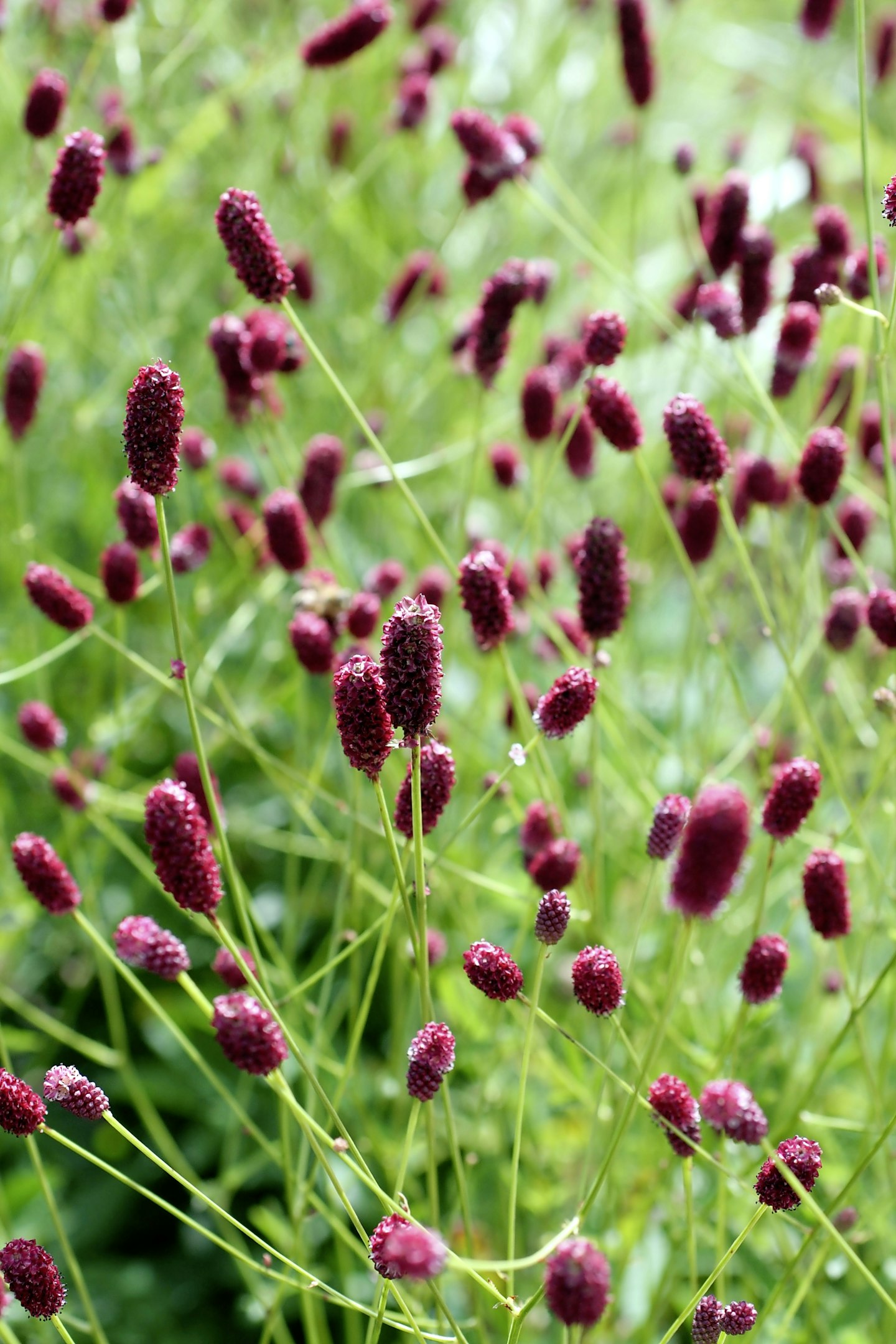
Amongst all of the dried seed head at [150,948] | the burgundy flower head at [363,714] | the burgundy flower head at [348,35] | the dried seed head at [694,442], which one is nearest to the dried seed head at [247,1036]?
the dried seed head at [150,948]

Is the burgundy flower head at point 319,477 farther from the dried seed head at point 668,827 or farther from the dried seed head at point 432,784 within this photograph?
the dried seed head at point 668,827

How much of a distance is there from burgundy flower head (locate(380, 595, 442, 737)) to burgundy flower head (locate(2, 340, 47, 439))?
0.78 meters

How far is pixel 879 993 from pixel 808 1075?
339 mm

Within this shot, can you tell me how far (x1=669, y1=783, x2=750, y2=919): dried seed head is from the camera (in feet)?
2.27

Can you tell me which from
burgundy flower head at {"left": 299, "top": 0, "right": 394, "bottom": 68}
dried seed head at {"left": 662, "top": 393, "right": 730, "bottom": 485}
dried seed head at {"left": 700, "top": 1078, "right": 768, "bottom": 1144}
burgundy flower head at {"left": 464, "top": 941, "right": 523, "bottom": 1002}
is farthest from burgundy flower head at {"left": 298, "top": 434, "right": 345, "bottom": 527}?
dried seed head at {"left": 700, "top": 1078, "right": 768, "bottom": 1144}

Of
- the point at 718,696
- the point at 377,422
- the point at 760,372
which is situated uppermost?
the point at 377,422

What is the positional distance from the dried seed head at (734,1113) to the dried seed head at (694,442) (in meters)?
0.47

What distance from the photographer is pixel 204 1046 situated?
5.66 feet

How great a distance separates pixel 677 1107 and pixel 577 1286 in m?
0.22

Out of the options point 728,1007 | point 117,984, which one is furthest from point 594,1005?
point 117,984

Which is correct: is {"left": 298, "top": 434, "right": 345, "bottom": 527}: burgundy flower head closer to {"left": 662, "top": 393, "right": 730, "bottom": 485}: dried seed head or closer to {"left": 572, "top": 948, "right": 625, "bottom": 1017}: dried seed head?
{"left": 662, "top": 393, "right": 730, "bottom": 485}: dried seed head

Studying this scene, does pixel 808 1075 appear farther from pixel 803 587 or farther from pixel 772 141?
pixel 772 141

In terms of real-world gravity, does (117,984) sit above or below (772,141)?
below

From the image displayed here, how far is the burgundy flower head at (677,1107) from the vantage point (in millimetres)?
851
